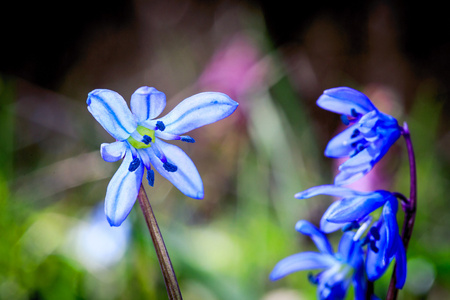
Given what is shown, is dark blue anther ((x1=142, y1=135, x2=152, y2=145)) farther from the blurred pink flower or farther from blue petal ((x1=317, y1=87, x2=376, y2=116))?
the blurred pink flower

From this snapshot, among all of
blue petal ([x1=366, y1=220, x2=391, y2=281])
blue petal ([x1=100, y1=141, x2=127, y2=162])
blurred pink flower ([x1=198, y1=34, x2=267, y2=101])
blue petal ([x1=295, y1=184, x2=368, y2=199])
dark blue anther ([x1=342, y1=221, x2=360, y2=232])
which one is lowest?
blue petal ([x1=366, y1=220, x2=391, y2=281])

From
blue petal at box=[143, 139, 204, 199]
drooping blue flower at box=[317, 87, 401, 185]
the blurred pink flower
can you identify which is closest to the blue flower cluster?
Result: drooping blue flower at box=[317, 87, 401, 185]

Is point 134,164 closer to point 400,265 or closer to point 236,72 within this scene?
point 400,265

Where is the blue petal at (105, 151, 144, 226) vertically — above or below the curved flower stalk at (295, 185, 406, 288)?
above

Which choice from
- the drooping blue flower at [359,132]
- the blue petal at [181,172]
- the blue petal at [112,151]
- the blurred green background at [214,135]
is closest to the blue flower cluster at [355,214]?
the drooping blue flower at [359,132]

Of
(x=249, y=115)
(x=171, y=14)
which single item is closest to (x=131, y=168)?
(x=249, y=115)

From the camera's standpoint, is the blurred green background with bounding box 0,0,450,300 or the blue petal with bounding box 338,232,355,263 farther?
the blurred green background with bounding box 0,0,450,300

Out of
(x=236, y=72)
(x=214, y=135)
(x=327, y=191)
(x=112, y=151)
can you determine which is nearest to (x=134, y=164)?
(x=112, y=151)
